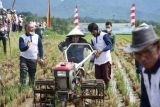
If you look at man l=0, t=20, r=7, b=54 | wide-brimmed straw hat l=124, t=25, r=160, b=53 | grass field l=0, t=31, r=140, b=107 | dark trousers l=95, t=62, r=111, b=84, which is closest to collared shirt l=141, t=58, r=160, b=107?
wide-brimmed straw hat l=124, t=25, r=160, b=53

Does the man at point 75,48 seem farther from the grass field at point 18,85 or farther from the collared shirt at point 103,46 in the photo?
the grass field at point 18,85

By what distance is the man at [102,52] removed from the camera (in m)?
9.84

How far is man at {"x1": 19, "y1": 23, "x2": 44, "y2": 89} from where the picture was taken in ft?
33.7

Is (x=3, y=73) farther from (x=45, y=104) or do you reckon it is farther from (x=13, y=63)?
(x=45, y=104)

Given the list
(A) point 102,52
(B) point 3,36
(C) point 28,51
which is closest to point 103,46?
(A) point 102,52

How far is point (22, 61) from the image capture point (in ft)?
34.8

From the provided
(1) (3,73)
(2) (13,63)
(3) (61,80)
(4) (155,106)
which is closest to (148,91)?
(4) (155,106)

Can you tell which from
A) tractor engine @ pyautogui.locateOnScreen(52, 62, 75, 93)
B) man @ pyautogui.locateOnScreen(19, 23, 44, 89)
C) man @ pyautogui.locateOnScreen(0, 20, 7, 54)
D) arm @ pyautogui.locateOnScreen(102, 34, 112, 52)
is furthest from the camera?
man @ pyautogui.locateOnScreen(0, 20, 7, 54)

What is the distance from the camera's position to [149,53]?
11.3 feet

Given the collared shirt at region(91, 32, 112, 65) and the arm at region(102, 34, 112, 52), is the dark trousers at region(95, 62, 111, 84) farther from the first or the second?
the arm at region(102, 34, 112, 52)

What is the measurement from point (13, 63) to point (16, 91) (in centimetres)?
560

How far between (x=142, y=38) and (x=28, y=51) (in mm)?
7234

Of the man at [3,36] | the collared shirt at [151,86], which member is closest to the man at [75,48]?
the collared shirt at [151,86]

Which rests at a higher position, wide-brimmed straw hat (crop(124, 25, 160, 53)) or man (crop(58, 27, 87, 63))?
man (crop(58, 27, 87, 63))
